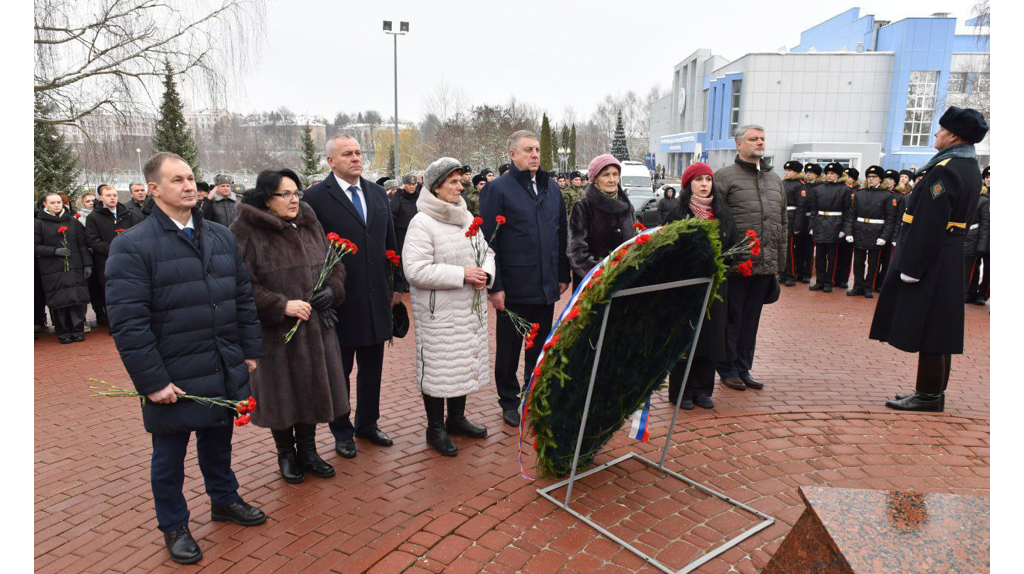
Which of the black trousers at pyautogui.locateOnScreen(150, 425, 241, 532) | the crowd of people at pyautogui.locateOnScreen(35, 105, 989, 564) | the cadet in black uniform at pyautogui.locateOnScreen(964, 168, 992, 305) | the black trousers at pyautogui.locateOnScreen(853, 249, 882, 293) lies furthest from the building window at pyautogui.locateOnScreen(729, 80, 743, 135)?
the black trousers at pyautogui.locateOnScreen(150, 425, 241, 532)

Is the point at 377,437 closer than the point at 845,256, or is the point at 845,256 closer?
the point at 377,437

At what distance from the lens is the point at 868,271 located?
10.9 metres

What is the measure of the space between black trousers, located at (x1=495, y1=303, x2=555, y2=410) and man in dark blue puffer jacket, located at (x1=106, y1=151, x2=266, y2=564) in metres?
2.15

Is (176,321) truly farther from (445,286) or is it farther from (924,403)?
(924,403)

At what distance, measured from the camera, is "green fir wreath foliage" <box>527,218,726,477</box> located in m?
3.10

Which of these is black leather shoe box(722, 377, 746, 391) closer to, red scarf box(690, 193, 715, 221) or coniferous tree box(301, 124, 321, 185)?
red scarf box(690, 193, 715, 221)

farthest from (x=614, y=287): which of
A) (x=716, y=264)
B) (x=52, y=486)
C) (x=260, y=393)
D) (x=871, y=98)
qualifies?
(x=871, y=98)

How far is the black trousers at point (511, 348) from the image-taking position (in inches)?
201

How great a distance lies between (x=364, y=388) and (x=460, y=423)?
0.80 metres

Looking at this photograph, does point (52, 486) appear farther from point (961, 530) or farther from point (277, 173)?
point (961, 530)

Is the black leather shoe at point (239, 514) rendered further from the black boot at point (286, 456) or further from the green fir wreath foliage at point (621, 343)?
the green fir wreath foliage at point (621, 343)

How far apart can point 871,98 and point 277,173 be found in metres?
53.0

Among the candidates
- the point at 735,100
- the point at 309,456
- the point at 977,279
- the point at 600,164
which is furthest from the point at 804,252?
the point at 735,100

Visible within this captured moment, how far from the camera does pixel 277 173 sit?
152 inches
